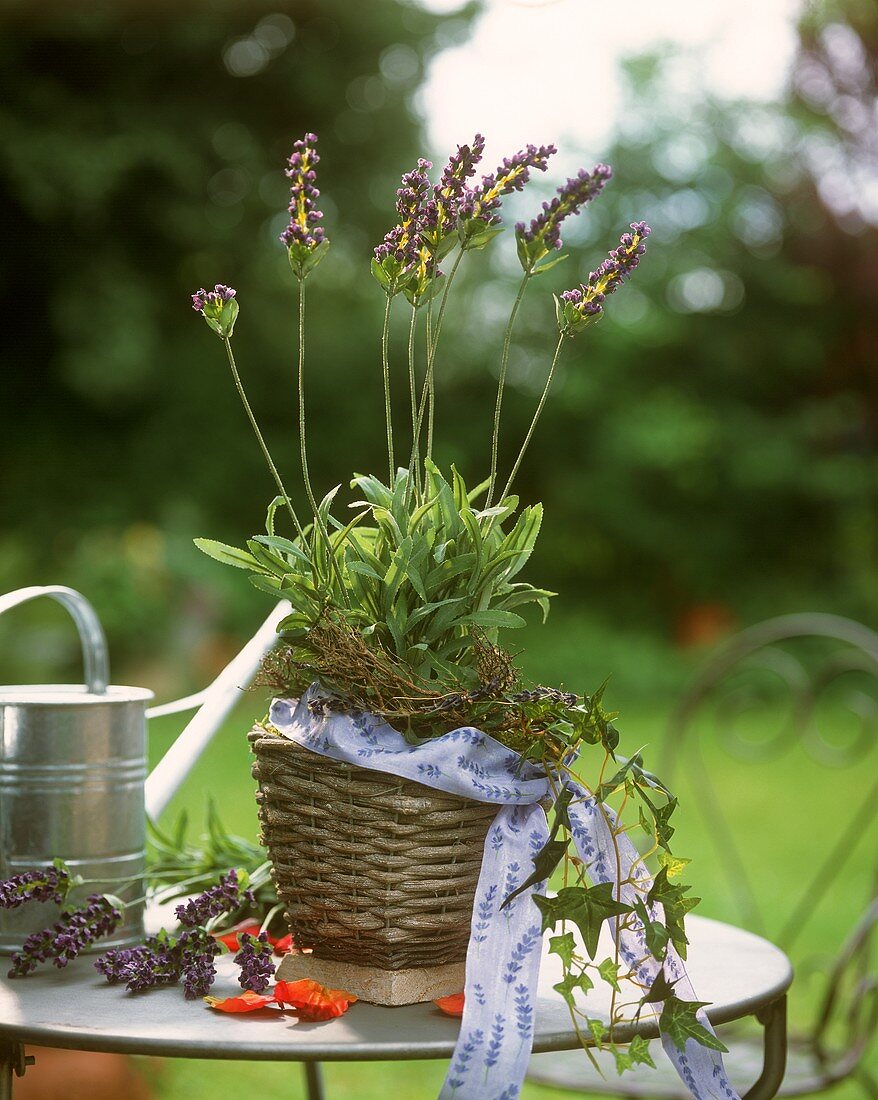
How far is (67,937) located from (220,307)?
0.54m

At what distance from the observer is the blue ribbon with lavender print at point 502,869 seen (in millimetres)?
961

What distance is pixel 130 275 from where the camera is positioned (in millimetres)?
8828

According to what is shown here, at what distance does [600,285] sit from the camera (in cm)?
101

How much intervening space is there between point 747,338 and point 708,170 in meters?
1.60

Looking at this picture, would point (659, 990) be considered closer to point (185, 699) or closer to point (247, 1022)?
point (247, 1022)

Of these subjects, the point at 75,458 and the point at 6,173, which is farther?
the point at 75,458

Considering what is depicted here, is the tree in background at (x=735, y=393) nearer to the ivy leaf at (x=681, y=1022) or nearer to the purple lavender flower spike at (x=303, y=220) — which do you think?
the purple lavender flower spike at (x=303, y=220)

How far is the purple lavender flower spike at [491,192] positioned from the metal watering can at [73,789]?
1.27 feet

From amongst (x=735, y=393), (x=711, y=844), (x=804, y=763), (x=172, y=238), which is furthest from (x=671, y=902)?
(x=735, y=393)

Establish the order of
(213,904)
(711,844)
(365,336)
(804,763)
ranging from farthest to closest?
1. (365,336)
2. (804,763)
3. (711,844)
4. (213,904)

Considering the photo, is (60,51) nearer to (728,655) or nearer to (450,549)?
(728,655)

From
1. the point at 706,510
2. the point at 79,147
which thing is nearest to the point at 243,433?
the point at 79,147

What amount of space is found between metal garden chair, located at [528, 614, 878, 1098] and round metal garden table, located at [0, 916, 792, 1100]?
53cm

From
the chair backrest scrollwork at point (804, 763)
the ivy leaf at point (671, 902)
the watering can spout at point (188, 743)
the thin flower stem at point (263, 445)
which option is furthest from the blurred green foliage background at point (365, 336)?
the ivy leaf at point (671, 902)
